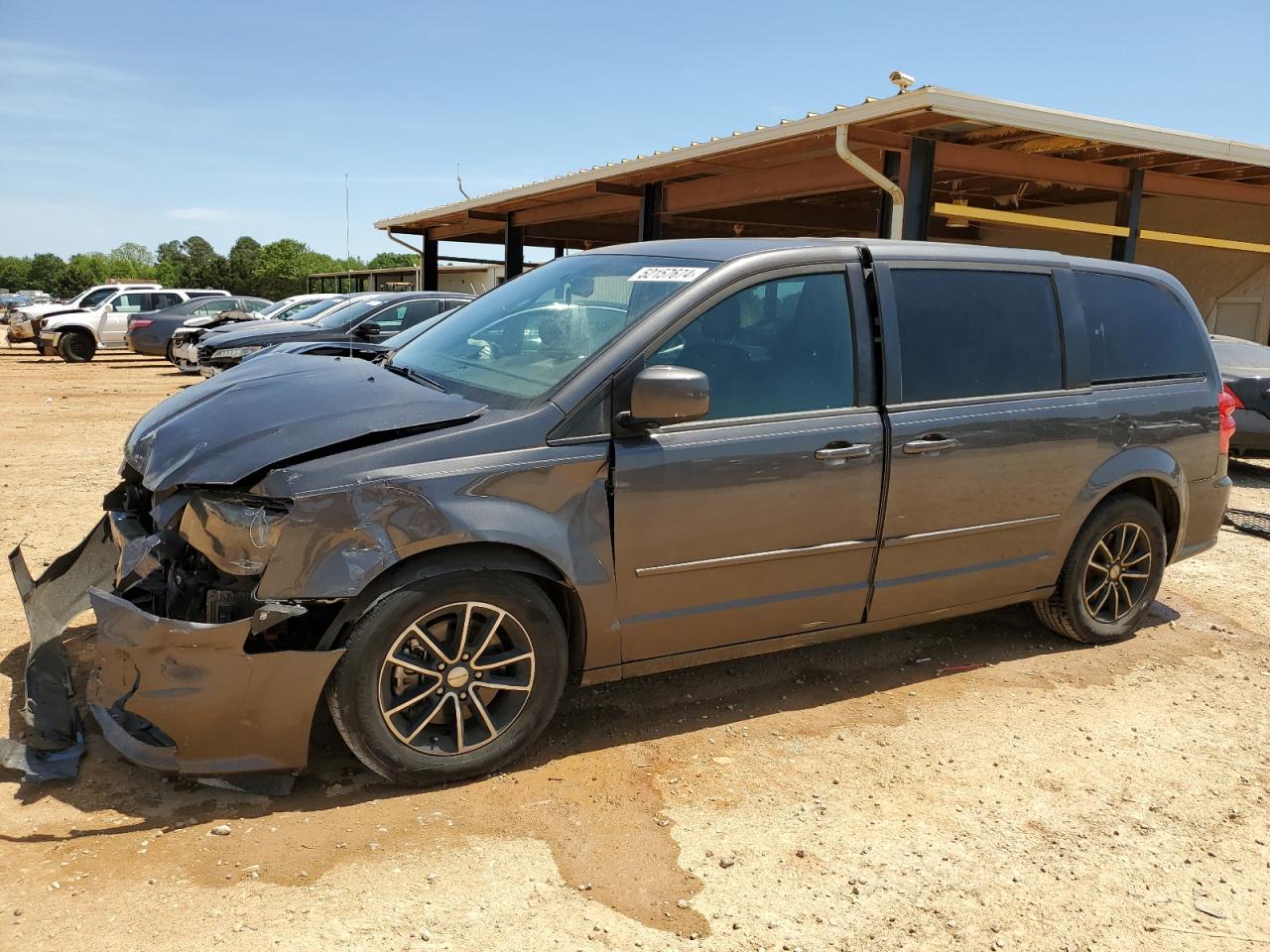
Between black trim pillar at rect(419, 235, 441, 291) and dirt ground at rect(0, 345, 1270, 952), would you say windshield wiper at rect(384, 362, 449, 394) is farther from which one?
black trim pillar at rect(419, 235, 441, 291)

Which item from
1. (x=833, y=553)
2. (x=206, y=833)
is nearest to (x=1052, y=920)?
(x=833, y=553)

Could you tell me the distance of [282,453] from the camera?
290cm

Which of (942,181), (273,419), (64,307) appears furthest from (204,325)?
(273,419)

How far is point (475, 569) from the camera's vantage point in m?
3.03

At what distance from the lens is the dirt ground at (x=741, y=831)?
2.53 meters

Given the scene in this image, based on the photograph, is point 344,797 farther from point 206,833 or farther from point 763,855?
point 763,855

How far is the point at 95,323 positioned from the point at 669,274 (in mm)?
23115

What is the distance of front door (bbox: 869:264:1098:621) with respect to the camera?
3.83 metres

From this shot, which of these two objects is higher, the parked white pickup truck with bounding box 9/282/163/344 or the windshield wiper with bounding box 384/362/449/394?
the parked white pickup truck with bounding box 9/282/163/344

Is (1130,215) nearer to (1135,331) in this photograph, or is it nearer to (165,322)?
(1135,331)

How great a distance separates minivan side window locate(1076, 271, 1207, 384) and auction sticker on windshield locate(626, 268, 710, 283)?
82.7 inches

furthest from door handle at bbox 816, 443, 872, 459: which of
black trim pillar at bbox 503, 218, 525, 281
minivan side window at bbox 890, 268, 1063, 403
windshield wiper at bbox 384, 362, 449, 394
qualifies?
black trim pillar at bbox 503, 218, 525, 281

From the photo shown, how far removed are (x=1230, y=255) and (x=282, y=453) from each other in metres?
15.8

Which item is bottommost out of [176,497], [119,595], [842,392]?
[119,595]
